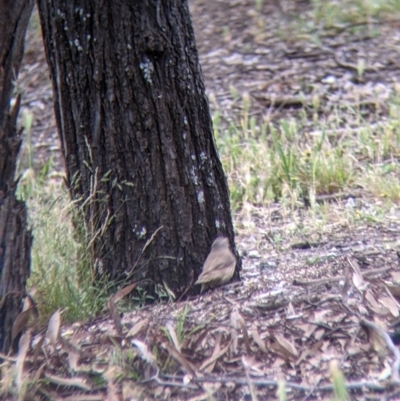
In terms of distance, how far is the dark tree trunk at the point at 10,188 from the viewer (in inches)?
102

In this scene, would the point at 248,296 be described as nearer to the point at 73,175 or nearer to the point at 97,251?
the point at 97,251

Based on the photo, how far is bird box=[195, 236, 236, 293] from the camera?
3.34m

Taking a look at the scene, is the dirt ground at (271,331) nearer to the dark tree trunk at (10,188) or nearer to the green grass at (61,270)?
the green grass at (61,270)

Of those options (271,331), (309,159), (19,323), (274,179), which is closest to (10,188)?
(19,323)

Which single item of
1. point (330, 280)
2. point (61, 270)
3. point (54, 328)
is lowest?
point (330, 280)

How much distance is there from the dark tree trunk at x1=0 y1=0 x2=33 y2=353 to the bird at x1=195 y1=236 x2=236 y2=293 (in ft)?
2.75

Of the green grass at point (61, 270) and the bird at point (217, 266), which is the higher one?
the green grass at point (61, 270)

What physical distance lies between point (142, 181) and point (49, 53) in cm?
67

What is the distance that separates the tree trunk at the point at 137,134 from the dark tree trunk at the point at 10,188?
52 centimetres

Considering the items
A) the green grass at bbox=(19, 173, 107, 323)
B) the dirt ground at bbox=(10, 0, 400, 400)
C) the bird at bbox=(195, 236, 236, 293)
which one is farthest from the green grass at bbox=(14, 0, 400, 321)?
the bird at bbox=(195, 236, 236, 293)

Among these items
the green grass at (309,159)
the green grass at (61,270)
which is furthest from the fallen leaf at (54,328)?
the green grass at (309,159)

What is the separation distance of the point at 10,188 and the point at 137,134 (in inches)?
27.9

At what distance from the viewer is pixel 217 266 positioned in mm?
3355

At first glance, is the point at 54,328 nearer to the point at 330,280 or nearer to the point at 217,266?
the point at 217,266
